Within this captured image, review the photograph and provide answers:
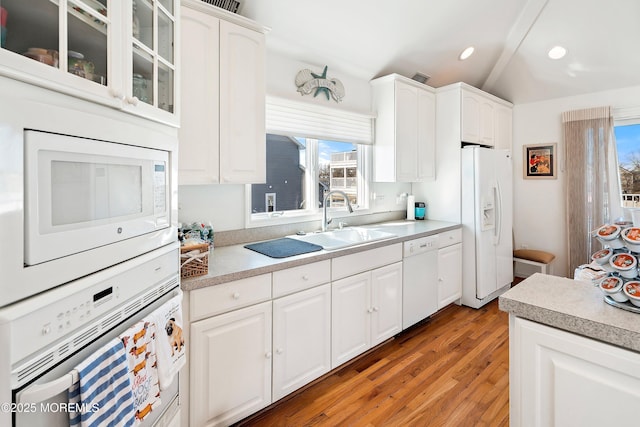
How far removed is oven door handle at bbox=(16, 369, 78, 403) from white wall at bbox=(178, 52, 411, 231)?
1.40 m

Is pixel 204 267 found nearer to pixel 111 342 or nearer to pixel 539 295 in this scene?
pixel 111 342

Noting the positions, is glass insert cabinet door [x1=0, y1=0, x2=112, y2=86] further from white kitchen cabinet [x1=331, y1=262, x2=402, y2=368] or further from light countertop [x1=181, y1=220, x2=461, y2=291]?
→ white kitchen cabinet [x1=331, y1=262, x2=402, y2=368]

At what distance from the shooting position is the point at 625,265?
99 cm

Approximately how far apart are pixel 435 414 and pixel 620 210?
11.1 ft

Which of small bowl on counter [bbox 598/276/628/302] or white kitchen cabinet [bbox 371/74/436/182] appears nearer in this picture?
small bowl on counter [bbox 598/276/628/302]

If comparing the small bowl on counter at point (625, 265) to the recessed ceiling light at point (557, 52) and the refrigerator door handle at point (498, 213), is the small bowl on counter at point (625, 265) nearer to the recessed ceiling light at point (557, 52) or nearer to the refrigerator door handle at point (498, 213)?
the refrigerator door handle at point (498, 213)

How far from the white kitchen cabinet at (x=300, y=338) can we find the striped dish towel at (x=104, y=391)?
93 cm

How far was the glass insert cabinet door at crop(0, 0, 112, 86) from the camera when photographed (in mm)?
729

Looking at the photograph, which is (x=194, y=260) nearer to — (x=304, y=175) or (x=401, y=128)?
(x=304, y=175)


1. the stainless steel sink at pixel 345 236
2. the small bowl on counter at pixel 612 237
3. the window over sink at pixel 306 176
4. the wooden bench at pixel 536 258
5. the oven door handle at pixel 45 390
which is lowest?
the wooden bench at pixel 536 258

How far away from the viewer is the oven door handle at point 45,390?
0.68 meters

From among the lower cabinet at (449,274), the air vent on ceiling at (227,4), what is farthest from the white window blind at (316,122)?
the lower cabinet at (449,274)

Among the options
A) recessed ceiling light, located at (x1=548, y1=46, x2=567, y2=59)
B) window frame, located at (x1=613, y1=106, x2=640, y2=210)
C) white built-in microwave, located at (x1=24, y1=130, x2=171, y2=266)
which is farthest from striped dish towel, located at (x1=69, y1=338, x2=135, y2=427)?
window frame, located at (x1=613, y1=106, x2=640, y2=210)

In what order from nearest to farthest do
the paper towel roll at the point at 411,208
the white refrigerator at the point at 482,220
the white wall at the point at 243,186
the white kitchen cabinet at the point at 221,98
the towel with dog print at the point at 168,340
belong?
the towel with dog print at the point at 168,340 < the white kitchen cabinet at the point at 221,98 < the white wall at the point at 243,186 < the white refrigerator at the point at 482,220 < the paper towel roll at the point at 411,208
